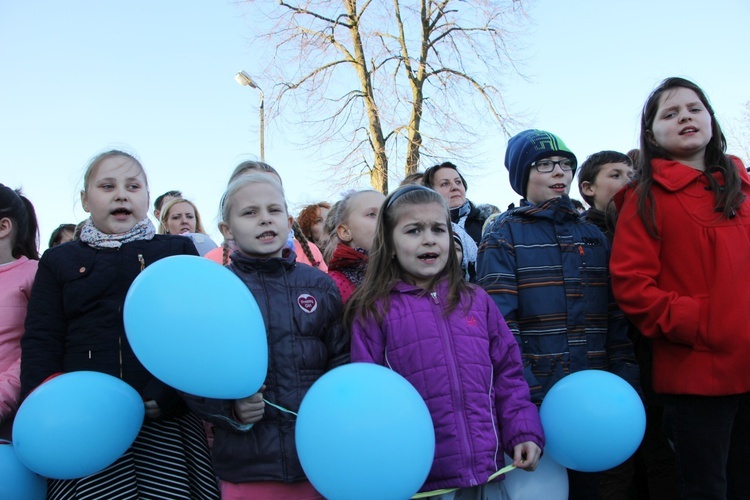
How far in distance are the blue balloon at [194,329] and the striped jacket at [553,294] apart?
1142 millimetres

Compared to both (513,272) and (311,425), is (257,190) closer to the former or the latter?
(311,425)

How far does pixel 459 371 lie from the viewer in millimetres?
1993

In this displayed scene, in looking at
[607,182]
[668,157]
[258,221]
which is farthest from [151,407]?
[607,182]

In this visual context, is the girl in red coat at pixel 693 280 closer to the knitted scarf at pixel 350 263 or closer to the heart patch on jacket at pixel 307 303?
the knitted scarf at pixel 350 263

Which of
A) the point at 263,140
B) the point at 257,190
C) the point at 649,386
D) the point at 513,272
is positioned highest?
the point at 263,140

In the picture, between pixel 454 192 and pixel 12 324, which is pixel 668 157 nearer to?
pixel 454 192

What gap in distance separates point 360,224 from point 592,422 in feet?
4.93

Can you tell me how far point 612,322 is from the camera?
2.50 meters

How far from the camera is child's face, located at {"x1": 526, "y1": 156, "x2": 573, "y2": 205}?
259 centimetres

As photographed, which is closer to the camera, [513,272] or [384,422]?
[384,422]

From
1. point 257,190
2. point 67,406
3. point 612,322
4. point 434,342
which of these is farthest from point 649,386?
point 67,406

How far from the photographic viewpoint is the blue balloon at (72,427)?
1.77 m

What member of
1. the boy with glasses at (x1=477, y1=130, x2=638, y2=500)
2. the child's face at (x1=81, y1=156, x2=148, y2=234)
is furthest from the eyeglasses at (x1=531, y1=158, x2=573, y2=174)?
the child's face at (x1=81, y1=156, x2=148, y2=234)

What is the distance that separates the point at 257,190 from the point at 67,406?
1.00 m
